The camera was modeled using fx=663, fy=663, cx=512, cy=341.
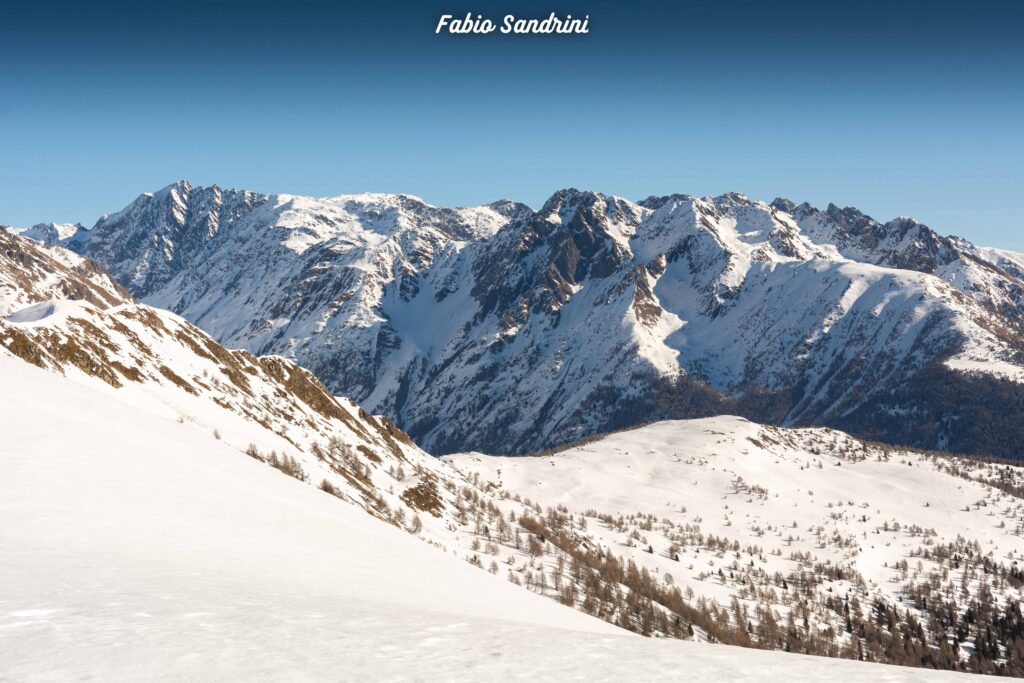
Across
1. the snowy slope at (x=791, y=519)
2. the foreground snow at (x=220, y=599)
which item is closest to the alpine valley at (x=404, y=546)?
the foreground snow at (x=220, y=599)

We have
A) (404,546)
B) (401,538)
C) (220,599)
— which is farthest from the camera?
(401,538)

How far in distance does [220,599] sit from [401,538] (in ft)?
51.7

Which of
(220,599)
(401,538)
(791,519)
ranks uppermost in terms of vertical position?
(791,519)

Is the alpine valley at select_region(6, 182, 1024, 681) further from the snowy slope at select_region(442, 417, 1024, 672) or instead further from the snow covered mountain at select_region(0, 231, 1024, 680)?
the snowy slope at select_region(442, 417, 1024, 672)

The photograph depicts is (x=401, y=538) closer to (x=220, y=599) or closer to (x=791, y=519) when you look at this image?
(x=220, y=599)

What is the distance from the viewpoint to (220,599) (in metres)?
9.27

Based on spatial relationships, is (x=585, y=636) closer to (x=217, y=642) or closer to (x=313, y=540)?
(x=217, y=642)

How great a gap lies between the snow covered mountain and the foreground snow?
0.22 feet

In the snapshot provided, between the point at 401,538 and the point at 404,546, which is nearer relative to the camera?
Answer: the point at 404,546

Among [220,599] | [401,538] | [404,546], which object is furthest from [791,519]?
[220,599]

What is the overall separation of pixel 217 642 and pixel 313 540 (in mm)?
10595

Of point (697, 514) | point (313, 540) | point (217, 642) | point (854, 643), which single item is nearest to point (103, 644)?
point (217, 642)

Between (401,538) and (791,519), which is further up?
(791,519)

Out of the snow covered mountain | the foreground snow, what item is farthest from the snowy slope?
the foreground snow
